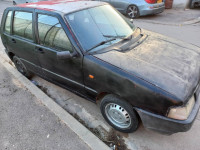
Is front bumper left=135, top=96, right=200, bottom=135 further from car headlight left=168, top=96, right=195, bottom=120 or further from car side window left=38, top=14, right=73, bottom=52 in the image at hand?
car side window left=38, top=14, right=73, bottom=52

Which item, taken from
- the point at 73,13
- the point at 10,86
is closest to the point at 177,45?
the point at 73,13

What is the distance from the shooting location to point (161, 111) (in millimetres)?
1833

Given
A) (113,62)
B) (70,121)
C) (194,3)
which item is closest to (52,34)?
(113,62)

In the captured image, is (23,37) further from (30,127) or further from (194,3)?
(194,3)

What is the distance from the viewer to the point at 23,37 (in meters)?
3.13

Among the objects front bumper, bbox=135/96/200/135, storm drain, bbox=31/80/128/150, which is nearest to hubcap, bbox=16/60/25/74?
storm drain, bbox=31/80/128/150

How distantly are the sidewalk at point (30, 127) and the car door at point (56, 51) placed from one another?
2.16ft

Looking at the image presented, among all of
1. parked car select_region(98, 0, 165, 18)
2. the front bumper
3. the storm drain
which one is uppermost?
parked car select_region(98, 0, 165, 18)

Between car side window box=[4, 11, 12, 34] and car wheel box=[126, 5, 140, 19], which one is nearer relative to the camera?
car side window box=[4, 11, 12, 34]

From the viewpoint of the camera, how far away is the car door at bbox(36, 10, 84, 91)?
2.41 metres

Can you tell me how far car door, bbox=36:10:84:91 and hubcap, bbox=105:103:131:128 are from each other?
1.91 feet

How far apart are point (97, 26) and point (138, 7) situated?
22.1 ft

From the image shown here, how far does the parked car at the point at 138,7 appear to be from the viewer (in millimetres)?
8172

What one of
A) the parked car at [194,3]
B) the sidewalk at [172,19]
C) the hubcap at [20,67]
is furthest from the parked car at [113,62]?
the parked car at [194,3]
